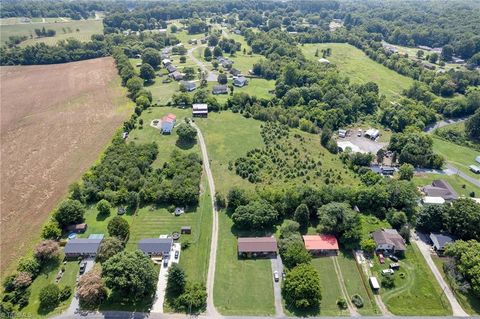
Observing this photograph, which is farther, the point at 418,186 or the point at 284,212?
the point at 418,186

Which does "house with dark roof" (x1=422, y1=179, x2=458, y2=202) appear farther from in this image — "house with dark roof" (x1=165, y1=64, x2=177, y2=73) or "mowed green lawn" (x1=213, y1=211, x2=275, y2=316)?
"house with dark roof" (x1=165, y1=64, x2=177, y2=73)

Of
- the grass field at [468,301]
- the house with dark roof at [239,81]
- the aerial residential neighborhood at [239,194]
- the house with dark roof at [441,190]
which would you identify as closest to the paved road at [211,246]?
the aerial residential neighborhood at [239,194]

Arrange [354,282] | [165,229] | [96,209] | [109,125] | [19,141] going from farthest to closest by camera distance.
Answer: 1. [109,125]
2. [19,141]
3. [96,209]
4. [165,229]
5. [354,282]

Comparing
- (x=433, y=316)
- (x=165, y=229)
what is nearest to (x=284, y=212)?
(x=165, y=229)

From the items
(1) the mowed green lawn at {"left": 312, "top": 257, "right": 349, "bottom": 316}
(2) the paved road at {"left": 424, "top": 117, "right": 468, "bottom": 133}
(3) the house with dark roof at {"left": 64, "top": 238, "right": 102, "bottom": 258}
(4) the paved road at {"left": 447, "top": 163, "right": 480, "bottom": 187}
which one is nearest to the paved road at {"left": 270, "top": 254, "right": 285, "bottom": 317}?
(1) the mowed green lawn at {"left": 312, "top": 257, "right": 349, "bottom": 316}

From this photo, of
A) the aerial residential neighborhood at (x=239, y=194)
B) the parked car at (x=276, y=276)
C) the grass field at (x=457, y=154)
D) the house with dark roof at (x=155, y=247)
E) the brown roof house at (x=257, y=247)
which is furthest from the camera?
the grass field at (x=457, y=154)

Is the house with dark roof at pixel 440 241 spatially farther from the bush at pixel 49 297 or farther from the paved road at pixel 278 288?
the bush at pixel 49 297

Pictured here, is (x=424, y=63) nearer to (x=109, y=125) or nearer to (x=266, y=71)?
(x=266, y=71)
